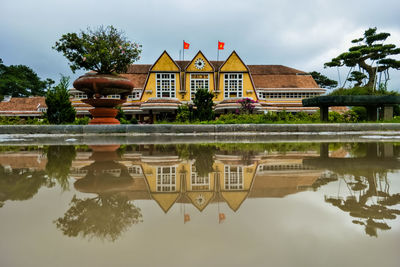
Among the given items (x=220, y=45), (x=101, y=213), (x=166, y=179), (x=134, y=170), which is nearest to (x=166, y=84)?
(x=220, y=45)

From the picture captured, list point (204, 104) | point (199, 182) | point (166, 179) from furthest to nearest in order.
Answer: point (204, 104)
point (166, 179)
point (199, 182)

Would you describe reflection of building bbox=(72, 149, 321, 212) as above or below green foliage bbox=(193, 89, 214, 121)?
below

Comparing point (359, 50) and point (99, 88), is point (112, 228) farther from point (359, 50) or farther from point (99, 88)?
point (359, 50)

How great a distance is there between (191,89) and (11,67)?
4946 cm

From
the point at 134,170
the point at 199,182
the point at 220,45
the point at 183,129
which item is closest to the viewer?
the point at 199,182

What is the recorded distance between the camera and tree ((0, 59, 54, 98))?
5234cm

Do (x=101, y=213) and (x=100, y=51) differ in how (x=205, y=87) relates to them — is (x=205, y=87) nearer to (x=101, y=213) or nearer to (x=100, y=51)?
(x=100, y=51)

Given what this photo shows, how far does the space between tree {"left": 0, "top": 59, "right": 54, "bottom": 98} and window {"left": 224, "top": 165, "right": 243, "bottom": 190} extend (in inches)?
2395

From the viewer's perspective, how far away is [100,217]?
1520 mm

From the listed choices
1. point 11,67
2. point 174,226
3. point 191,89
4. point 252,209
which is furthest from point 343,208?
point 11,67

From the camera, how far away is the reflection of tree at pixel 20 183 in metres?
2.02

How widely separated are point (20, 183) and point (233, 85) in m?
30.9

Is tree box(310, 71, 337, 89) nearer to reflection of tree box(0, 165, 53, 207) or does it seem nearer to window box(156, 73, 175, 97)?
window box(156, 73, 175, 97)

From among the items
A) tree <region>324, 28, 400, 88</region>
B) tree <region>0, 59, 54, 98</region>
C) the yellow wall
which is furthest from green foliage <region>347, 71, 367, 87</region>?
tree <region>0, 59, 54, 98</region>
